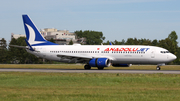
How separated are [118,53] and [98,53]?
3.66 metres

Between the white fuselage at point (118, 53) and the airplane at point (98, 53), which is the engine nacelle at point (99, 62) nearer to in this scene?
the airplane at point (98, 53)

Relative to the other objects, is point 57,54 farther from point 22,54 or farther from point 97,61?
point 22,54

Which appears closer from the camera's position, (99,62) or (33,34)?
(99,62)

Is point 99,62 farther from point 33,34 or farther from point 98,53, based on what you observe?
point 33,34

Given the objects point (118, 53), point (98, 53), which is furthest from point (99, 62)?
point (118, 53)

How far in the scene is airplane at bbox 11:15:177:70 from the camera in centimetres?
4556

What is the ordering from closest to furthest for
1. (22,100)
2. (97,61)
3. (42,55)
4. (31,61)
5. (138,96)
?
1. (22,100)
2. (138,96)
3. (97,61)
4. (42,55)
5. (31,61)

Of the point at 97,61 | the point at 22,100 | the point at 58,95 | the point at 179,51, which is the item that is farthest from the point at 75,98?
the point at 179,51

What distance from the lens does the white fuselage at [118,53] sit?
4550cm

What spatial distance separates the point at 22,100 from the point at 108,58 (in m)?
32.3

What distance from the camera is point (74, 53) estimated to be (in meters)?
50.5

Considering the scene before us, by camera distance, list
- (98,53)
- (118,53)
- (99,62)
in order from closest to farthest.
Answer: (99,62) → (118,53) → (98,53)

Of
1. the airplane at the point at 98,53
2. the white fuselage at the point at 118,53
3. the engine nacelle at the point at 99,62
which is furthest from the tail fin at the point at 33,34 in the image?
the engine nacelle at the point at 99,62

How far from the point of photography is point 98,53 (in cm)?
4866
